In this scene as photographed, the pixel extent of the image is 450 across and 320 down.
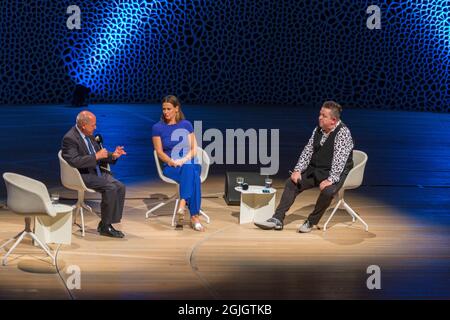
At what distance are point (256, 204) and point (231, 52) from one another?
1286 centimetres

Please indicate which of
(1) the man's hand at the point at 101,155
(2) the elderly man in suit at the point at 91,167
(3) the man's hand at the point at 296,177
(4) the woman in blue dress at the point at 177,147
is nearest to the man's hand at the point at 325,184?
(3) the man's hand at the point at 296,177

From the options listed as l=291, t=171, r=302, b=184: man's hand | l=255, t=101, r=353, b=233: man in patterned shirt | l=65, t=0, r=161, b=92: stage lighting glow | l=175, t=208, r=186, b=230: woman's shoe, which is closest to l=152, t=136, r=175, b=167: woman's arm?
l=175, t=208, r=186, b=230: woman's shoe

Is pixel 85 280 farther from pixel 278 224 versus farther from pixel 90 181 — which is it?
pixel 278 224

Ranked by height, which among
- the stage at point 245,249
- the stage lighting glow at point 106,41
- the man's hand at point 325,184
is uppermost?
the stage lighting glow at point 106,41

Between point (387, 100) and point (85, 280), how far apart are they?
15302mm

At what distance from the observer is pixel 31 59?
61.6 feet

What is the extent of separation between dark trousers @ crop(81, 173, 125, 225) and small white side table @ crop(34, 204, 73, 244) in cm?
41

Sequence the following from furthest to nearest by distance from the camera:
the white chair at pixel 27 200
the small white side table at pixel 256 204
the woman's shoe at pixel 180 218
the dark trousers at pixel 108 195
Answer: the small white side table at pixel 256 204 < the woman's shoe at pixel 180 218 < the dark trousers at pixel 108 195 < the white chair at pixel 27 200

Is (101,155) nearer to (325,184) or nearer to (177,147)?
(177,147)

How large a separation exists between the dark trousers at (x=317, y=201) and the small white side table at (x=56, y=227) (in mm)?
1897

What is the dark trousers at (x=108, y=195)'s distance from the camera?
655 cm

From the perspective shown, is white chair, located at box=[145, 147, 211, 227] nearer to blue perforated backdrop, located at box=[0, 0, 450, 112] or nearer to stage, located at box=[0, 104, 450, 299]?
stage, located at box=[0, 104, 450, 299]

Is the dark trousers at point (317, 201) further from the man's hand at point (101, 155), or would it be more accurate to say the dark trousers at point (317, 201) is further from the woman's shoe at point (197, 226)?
the man's hand at point (101, 155)

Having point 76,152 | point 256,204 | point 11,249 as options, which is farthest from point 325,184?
point 11,249
